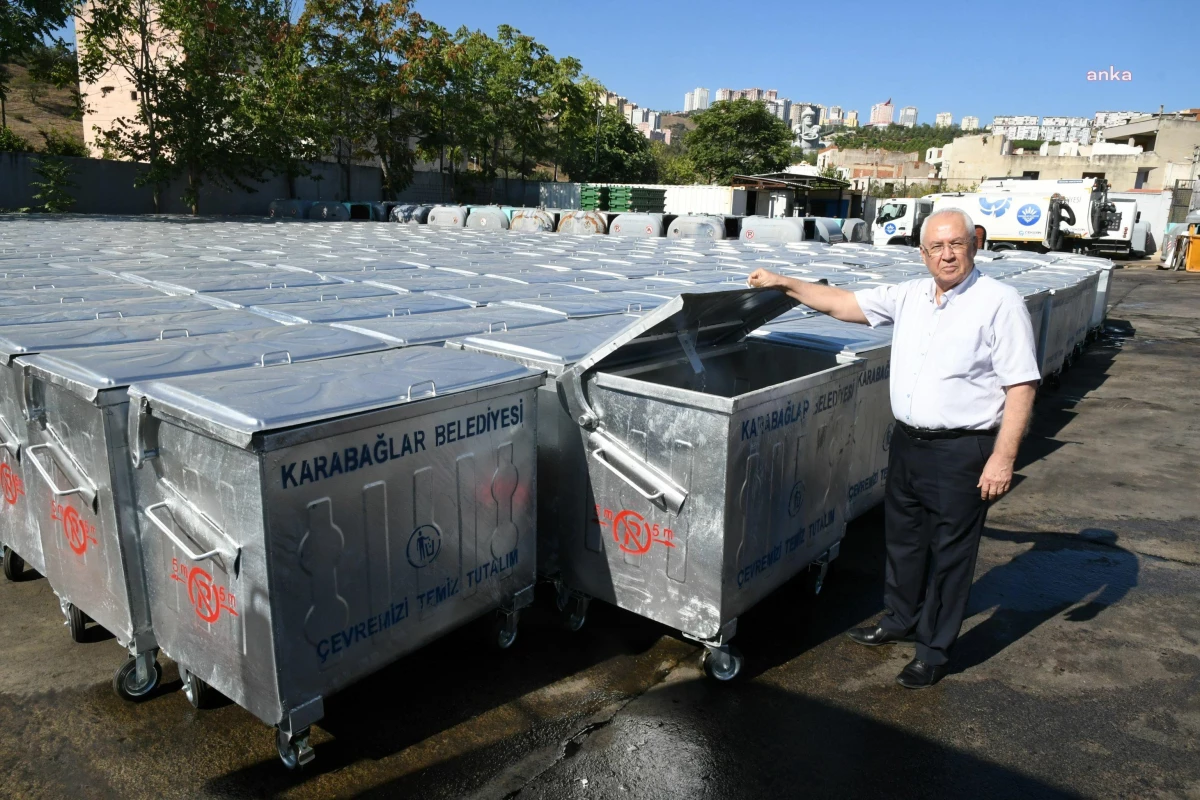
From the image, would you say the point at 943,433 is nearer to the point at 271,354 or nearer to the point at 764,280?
the point at 764,280

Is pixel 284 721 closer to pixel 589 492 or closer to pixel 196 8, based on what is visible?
pixel 589 492

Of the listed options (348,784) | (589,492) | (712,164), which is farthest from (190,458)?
(712,164)

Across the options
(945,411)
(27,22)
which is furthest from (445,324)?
(27,22)

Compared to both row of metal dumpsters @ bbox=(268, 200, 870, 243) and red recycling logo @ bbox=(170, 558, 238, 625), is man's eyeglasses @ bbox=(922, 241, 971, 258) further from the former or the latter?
row of metal dumpsters @ bbox=(268, 200, 870, 243)

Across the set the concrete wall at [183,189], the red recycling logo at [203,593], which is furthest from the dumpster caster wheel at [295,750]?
the concrete wall at [183,189]

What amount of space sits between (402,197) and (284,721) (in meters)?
36.2

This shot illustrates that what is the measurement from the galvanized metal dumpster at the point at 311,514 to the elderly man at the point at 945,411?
1637 millimetres

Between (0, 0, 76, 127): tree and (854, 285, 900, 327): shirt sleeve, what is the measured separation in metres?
25.8

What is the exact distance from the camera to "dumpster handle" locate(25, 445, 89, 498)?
10.3 feet

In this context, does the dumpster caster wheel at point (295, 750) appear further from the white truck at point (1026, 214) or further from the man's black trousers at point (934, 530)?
the white truck at point (1026, 214)

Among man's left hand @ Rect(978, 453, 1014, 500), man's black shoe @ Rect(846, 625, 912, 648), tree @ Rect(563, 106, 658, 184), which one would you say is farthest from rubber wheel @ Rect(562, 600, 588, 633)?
tree @ Rect(563, 106, 658, 184)

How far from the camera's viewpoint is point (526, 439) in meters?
3.53

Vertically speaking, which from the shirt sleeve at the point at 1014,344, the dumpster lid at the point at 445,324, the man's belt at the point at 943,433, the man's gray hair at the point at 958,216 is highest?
the man's gray hair at the point at 958,216

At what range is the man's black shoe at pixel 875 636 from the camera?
3.96m
